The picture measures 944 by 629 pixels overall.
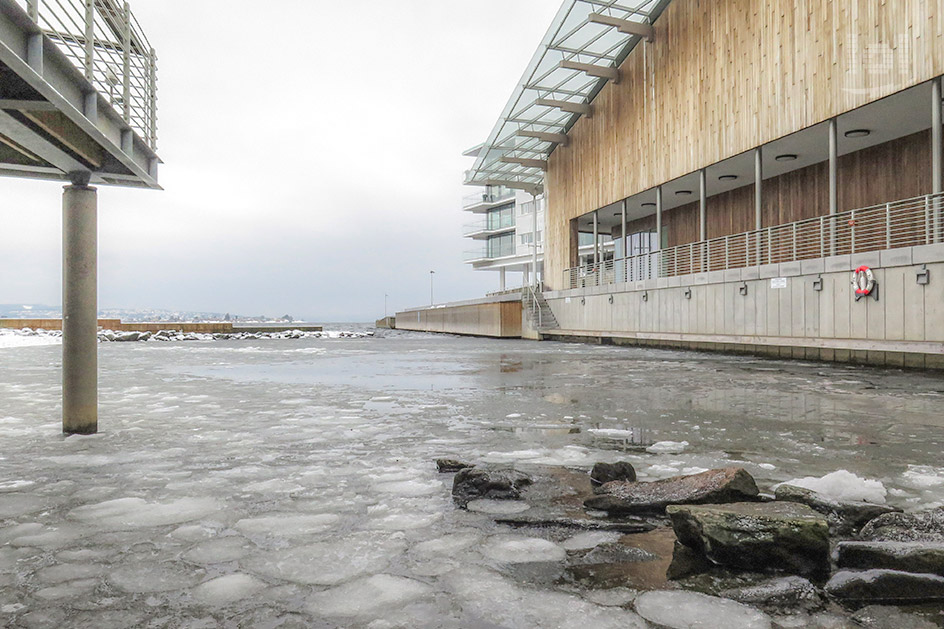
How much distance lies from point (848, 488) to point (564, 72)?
26475mm

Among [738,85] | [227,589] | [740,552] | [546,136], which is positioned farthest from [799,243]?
[227,589]

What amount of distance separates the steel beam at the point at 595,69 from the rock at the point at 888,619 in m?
26.2

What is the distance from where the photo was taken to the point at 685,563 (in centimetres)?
288

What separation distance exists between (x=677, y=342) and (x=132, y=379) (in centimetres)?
1854

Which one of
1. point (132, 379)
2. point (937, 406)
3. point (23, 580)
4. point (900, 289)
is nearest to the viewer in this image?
point (23, 580)

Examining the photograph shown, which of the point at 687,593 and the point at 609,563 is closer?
the point at 687,593

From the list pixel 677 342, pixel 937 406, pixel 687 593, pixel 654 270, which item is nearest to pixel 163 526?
pixel 687 593

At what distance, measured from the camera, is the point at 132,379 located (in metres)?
12.1

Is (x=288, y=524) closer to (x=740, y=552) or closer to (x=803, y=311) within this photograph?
(x=740, y=552)

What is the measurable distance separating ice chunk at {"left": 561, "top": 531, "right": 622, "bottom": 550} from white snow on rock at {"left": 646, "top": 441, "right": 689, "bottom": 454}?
7.51 feet

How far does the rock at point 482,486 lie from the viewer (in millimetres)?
3993

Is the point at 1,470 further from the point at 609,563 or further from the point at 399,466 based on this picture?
the point at 609,563

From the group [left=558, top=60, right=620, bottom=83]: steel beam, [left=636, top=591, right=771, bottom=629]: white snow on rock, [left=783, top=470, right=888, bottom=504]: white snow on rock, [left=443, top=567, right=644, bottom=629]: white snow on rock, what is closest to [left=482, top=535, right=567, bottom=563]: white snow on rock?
[left=443, top=567, right=644, bottom=629]: white snow on rock

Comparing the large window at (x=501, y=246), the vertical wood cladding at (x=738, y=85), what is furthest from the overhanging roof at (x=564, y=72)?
the large window at (x=501, y=246)
